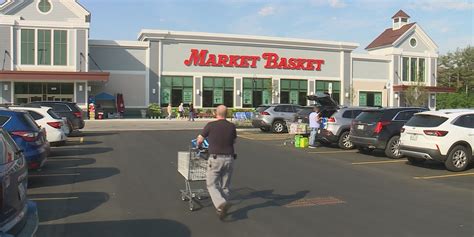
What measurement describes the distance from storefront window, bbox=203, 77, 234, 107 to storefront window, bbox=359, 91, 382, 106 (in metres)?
15.1

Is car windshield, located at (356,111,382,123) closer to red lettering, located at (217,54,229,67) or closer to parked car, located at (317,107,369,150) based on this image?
parked car, located at (317,107,369,150)

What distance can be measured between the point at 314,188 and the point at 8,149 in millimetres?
6445

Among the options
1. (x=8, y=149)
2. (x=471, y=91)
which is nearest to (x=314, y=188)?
(x=8, y=149)

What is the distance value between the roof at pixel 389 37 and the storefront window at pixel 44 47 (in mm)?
36293

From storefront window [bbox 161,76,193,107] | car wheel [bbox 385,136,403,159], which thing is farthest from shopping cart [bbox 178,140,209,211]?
storefront window [bbox 161,76,193,107]

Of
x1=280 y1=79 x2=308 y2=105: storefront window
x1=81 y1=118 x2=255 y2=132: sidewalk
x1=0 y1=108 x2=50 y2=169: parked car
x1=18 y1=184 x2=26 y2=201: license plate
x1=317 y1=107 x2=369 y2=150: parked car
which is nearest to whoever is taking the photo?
x1=18 y1=184 x2=26 y2=201: license plate

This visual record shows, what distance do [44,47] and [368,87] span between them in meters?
33.7

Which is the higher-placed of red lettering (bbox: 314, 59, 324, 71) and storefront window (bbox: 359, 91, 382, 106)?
red lettering (bbox: 314, 59, 324, 71)

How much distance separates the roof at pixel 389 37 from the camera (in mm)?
56319

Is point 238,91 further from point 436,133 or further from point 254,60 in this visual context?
point 436,133

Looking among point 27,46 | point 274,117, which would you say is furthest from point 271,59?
point 274,117

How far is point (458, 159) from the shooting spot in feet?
42.2

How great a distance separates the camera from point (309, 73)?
51562mm

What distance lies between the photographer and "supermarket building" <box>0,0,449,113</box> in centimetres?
3978
